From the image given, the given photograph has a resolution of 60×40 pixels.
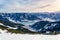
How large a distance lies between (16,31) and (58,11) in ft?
4.26

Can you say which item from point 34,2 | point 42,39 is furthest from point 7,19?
point 42,39

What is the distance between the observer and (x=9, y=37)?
15.3 feet

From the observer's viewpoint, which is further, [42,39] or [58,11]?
[58,11]

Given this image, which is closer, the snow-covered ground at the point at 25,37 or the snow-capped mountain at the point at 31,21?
the snow-covered ground at the point at 25,37

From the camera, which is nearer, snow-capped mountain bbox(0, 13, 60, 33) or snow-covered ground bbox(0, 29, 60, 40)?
snow-covered ground bbox(0, 29, 60, 40)

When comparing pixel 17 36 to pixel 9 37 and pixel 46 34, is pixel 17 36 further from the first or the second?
pixel 46 34

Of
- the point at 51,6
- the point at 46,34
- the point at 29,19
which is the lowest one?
the point at 46,34

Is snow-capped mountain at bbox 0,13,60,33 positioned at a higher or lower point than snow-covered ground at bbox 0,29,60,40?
higher

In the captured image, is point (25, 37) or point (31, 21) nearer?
point (25, 37)

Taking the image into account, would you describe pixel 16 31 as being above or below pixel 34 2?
below

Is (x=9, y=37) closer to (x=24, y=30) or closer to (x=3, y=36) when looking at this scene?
(x=3, y=36)

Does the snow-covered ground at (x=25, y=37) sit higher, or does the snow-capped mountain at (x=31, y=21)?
the snow-capped mountain at (x=31, y=21)

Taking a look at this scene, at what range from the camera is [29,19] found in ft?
16.6

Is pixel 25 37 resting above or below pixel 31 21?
below
